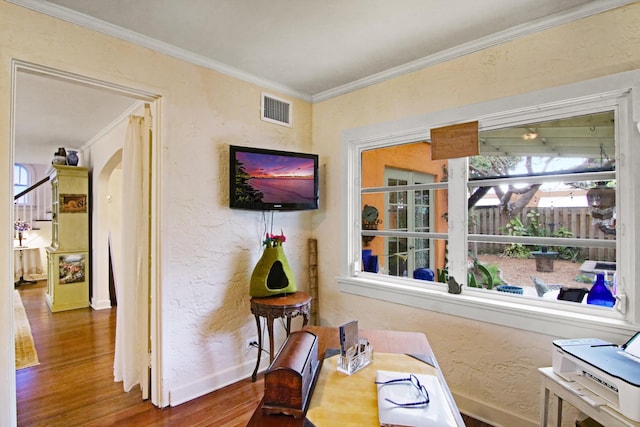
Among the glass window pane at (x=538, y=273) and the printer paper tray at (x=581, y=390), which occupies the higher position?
the glass window pane at (x=538, y=273)

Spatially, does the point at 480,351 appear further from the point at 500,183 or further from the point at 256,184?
the point at 256,184

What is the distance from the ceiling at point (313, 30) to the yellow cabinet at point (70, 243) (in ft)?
7.12

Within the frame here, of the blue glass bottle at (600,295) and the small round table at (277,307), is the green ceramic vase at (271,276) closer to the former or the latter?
the small round table at (277,307)

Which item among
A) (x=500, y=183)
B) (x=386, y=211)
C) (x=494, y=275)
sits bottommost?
(x=494, y=275)

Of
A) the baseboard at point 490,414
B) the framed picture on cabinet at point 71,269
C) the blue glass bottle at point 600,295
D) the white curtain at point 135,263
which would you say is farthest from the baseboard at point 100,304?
the blue glass bottle at point 600,295

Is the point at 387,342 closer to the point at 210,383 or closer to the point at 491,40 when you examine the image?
the point at 210,383

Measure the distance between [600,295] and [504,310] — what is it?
49cm

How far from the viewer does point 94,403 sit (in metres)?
2.33

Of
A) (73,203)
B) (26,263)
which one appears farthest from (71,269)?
(26,263)

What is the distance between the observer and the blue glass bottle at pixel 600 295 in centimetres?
176

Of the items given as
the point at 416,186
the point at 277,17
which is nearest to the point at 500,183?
the point at 416,186

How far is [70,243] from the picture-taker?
15.2 feet

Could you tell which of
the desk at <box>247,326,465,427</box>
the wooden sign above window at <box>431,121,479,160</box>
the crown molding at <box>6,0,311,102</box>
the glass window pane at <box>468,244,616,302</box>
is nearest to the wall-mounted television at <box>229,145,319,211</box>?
the crown molding at <box>6,0,311,102</box>

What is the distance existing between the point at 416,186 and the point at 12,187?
2553mm
